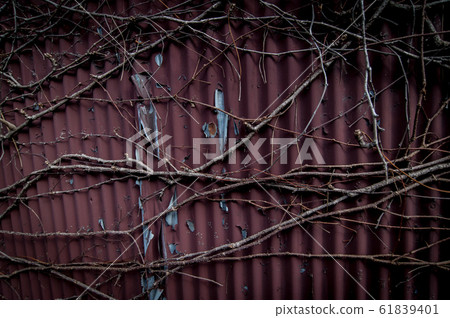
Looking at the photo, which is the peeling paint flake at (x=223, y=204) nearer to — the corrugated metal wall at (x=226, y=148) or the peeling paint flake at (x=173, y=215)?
the corrugated metal wall at (x=226, y=148)

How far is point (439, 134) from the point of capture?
1.16 metres

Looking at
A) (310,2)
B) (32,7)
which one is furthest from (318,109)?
(32,7)

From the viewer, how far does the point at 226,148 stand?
1.32 meters

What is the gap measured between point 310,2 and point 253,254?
1.66m

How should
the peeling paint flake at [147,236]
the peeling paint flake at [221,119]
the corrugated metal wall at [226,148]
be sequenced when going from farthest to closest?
1. the peeling paint flake at [147,236]
2. the peeling paint flake at [221,119]
3. the corrugated metal wall at [226,148]

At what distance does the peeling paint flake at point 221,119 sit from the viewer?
4.28 ft

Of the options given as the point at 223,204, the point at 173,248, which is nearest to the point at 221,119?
the point at 223,204

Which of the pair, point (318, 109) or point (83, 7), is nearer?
point (318, 109)

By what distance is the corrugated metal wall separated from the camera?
118 cm

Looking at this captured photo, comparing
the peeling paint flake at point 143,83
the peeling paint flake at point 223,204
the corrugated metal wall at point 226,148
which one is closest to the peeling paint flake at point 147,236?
the corrugated metal wall at point 226,148

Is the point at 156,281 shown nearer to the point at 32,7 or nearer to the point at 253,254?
the point at 253,254

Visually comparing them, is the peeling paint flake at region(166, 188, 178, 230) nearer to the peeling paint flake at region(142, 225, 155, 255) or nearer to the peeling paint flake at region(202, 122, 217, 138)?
the peeling paint flake at region(142, 225, 155, 255)

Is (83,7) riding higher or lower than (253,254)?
higher

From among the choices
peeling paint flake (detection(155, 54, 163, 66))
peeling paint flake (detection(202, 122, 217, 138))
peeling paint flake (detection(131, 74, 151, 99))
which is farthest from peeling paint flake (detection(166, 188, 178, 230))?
peeling paint flake (detection(155, 54, 163, 66))
